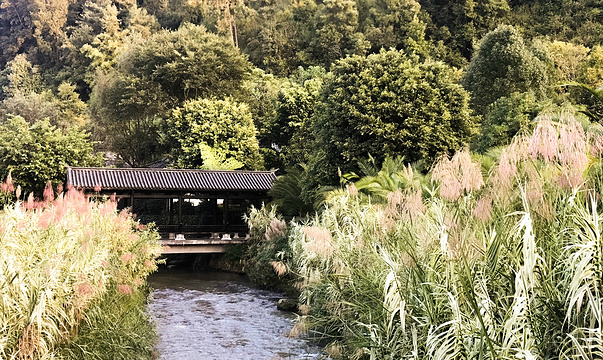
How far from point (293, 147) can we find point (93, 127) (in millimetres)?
17406

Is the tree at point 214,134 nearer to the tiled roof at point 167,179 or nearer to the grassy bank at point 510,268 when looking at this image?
the tiled roof at point 167,179

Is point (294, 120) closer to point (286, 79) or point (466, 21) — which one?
point (286, 79)

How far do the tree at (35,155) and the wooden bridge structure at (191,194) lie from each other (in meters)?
3.20

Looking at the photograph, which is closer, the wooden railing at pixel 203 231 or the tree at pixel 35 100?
the wooden railing at pixel 203 231

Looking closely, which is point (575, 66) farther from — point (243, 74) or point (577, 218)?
point (577, 218)

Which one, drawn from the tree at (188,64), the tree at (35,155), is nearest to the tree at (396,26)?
the tree at (188,64)

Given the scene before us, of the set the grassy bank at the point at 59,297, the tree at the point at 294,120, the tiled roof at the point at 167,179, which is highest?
the tree at the point at 294,120

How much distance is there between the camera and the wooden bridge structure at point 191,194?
1071 inches

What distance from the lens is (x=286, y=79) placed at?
44812mm

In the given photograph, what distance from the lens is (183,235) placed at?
27766 millimetres

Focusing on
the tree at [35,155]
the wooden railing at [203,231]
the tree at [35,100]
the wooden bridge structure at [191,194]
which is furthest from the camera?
the tree at [35,100]

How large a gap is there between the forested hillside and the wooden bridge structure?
9.07 ft

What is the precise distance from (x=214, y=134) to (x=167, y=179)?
835cm

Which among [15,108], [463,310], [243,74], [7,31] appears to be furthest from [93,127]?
[463,310]
